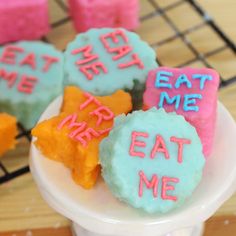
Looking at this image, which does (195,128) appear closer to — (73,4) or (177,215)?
(177,215)

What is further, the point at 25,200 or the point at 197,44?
the point at 197,44

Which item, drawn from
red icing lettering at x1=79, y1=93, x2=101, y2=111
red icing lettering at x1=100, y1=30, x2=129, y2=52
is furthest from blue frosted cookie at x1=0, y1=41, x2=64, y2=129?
red icing lettering at x1=79, y1=93, x2=101, y2=111

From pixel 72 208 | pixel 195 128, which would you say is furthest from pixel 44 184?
pixel 195 128

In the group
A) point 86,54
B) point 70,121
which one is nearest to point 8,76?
point 86,54

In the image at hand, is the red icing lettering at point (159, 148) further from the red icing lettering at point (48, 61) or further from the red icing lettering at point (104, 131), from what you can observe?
the red icing lettering at point (48, 61)

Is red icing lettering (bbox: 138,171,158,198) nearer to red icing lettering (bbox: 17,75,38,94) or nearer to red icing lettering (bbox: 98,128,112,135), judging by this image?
red icing lettering (bbox: 98,128,112,135)
